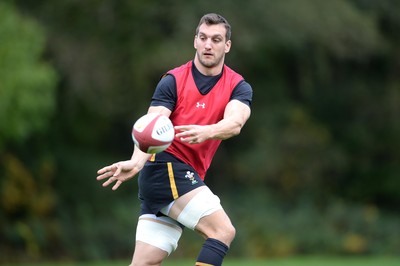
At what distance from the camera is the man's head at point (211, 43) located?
7.48 m

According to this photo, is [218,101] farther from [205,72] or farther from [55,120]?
[55,120]

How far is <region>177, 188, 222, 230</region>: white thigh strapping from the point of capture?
711 cm

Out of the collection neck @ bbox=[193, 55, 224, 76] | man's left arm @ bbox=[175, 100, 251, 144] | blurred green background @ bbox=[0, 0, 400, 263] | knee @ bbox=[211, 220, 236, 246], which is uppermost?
blurred green background @ bbox=[0, 0, 400, 263]

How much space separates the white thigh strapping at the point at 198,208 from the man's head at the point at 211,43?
107 centimetres

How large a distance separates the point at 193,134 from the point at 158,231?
47.8 inches

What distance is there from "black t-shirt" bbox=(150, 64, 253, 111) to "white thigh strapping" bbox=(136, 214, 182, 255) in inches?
38.9

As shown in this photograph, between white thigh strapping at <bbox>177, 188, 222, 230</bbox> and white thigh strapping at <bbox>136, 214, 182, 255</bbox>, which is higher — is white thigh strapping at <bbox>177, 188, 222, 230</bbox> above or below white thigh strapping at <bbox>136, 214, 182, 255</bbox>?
above

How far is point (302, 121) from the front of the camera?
92.8ft

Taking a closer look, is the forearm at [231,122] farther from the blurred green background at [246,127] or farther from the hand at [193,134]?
the blurred green background at [246,127]

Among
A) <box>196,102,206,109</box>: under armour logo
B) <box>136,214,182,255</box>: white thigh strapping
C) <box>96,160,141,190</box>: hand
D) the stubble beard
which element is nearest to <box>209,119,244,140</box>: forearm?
<box>196,102,206,109</box>: under armour logo

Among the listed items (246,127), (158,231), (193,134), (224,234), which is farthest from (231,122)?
(246,127)

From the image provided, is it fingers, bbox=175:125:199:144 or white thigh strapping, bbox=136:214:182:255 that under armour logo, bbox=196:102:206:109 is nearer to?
fingers, bbox=175:125:199:144

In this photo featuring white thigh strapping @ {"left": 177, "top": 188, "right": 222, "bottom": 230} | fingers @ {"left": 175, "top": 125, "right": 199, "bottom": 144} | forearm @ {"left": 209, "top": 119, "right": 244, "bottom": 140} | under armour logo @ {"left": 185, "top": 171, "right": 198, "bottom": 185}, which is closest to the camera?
fingers @ {"left": 175, "top": 125, "right": 199, "bottom": 144}

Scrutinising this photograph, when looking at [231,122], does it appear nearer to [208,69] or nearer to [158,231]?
[208,69]
